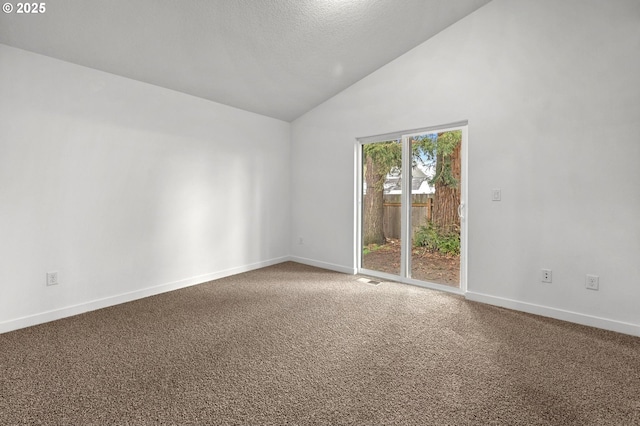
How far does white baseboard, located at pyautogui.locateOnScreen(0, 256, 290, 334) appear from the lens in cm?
251

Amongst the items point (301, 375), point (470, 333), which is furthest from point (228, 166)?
point (470, 333)

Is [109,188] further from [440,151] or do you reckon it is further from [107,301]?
[440,151]

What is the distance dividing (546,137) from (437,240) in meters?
1.51

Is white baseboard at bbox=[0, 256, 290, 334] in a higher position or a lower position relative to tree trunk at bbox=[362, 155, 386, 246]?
lower

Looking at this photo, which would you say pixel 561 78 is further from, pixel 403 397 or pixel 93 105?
pixel 93 105

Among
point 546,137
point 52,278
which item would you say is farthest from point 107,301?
point 546,137

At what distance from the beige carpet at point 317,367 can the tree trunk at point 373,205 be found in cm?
133

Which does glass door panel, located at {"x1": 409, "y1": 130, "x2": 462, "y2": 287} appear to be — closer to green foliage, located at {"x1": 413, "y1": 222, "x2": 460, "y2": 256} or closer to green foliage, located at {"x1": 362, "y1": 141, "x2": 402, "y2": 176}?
green foliage, located at {"x1": 413, "y1": 222, "x2": 460, "y2": 256}

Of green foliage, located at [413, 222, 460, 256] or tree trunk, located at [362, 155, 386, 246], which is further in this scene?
tree trunk, located at [362, 155, 386, 246]

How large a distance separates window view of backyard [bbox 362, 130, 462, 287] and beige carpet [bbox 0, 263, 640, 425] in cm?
77

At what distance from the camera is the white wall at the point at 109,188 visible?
249 centimetres

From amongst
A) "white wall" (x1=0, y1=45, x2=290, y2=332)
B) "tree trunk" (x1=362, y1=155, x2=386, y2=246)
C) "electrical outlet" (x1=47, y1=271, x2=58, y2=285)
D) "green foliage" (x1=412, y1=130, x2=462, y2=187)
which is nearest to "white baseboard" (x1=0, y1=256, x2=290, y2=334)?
"white wall" (x1=0, y1=45, x2=290, y2=332)

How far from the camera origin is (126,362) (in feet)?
6.59

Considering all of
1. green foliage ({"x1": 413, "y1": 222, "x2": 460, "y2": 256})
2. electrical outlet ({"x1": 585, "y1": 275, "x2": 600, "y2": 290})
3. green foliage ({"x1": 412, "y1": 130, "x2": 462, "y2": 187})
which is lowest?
electrical outlet ({"x1": 585, "y1": 275, "x2": 600, "y2": 290})
